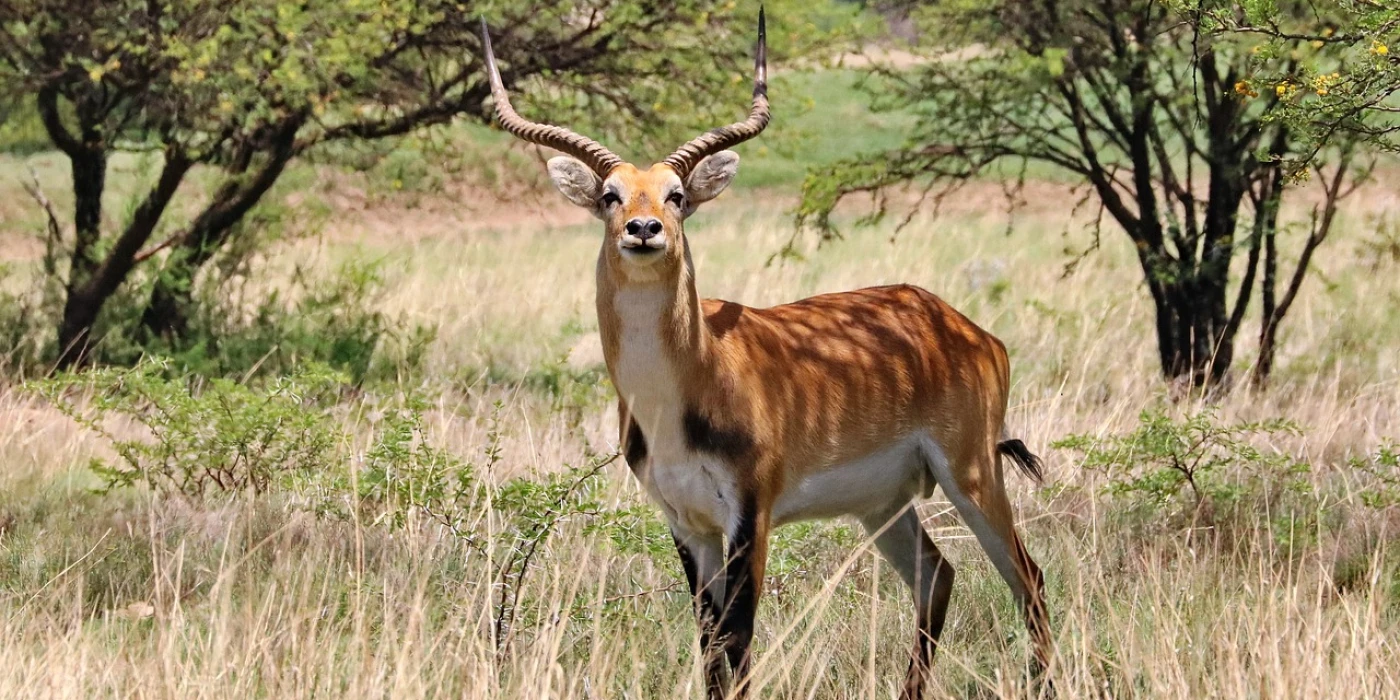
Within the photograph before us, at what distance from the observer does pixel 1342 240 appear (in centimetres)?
1800

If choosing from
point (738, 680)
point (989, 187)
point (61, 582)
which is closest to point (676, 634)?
point (738, 680)

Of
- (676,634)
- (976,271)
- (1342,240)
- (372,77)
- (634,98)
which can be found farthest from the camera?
(1342,240)

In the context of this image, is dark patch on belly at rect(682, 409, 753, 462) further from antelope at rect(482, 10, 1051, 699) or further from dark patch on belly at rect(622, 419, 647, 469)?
dark patch on belly at rect(622, 419, 647, 469)

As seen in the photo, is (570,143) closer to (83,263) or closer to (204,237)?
(204,237)

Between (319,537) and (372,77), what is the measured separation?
4.77 m

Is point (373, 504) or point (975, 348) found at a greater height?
point (975, 348)

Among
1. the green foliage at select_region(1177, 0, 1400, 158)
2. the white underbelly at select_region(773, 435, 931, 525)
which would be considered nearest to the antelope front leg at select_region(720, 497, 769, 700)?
the white underbelly at select_region(773, 435, 931, 525)

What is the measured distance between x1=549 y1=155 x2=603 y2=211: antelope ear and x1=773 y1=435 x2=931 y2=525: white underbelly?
109 cm

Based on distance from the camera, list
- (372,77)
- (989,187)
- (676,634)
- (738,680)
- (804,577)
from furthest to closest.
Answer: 1. (989,187)
2. (372,77)
3. (804,577)
4. (676,634)
5. (738,680)

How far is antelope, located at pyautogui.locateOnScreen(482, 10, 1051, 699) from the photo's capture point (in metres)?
4.84

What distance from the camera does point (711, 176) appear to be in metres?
5.22

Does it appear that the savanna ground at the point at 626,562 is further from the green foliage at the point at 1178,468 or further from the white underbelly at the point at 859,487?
the white underbelly at the point at 859,487

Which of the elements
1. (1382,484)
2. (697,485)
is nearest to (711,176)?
(697,485)

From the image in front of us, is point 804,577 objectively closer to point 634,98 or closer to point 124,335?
point 634,98
